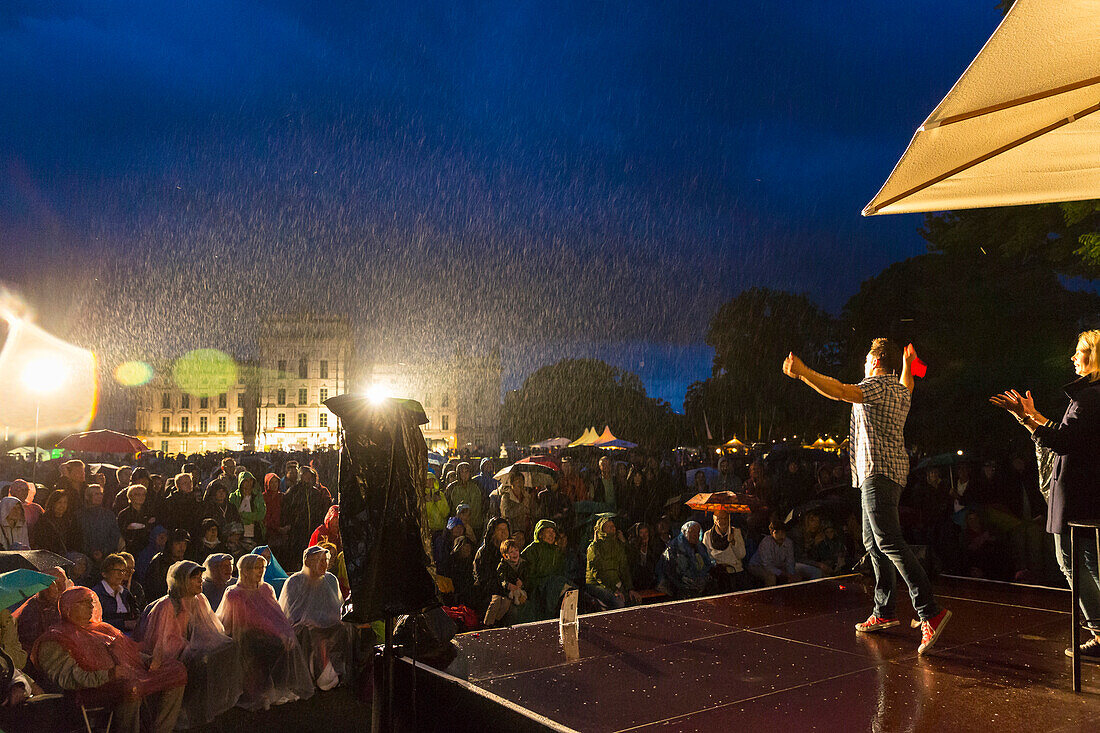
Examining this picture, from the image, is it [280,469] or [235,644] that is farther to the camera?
[280,469]

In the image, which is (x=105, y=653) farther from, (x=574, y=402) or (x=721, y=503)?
(x=574, y=402)

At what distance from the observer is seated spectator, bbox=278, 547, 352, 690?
20.5 feet

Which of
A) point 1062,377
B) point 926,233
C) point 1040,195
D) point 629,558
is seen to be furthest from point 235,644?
point 926,233

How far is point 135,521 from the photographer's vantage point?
8938mm

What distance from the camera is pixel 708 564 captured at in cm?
875

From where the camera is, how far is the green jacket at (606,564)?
8.12 metres

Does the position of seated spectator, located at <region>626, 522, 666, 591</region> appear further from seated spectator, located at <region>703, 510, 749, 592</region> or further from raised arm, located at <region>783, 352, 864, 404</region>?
raised arm, located at <region>783, 352, 864, 404</region>

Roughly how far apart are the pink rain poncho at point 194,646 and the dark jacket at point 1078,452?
5.00m

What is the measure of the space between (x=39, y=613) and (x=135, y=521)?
3.70m

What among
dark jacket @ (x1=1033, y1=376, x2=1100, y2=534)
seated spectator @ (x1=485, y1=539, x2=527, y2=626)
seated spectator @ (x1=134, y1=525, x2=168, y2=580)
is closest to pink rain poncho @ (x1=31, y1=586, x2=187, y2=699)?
seated spectator @ (x1=134, y1=525, x2=168, y2=580)

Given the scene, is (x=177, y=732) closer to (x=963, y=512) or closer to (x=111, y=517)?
(x=111, y=517)

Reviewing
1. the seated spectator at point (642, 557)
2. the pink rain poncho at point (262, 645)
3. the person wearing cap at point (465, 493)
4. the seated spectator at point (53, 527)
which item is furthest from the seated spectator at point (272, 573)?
the person wearing cap at point (465, 493)

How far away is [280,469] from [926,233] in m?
19.4

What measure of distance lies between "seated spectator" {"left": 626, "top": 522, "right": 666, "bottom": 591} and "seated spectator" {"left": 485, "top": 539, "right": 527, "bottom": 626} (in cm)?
169
